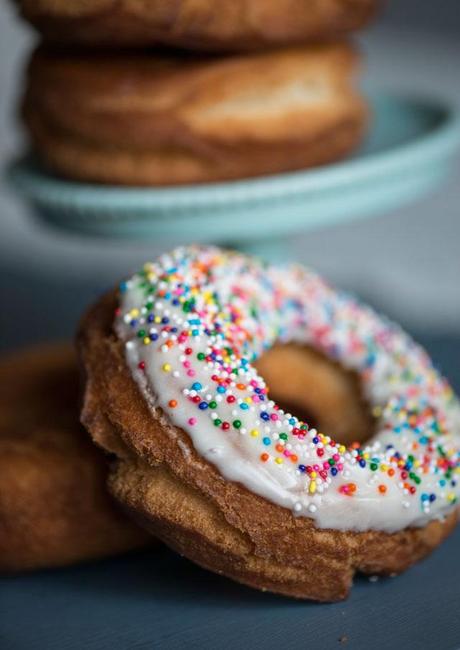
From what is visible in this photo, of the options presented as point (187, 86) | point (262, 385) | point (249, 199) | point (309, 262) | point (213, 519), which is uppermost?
point (187, 86)

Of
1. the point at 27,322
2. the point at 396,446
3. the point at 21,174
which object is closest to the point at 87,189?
the point at 21,174

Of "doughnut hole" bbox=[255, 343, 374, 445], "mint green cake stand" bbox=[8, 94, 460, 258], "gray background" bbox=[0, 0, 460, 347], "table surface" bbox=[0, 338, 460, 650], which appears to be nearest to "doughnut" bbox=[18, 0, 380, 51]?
"mint green cake stand" bbox=[8, 94, 460, 258]

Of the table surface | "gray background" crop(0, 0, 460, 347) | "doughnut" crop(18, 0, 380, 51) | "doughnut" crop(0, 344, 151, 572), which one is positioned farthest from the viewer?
"gray background" crop(0, 0, 460, 347)

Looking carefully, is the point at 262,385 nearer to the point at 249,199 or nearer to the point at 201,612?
the point at 201,612

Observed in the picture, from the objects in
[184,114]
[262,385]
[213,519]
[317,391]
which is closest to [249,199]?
[184,114]

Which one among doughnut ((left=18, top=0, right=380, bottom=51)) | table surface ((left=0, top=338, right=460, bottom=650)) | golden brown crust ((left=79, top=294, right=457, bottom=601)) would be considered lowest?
table surface ((left=0, top=338, right=460, bottom=650))

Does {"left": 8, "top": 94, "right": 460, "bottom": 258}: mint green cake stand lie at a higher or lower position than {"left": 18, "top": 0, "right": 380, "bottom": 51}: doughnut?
lower

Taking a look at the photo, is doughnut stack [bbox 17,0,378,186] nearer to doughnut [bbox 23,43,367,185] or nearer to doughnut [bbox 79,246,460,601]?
doughnut [bbox 23,43,367,185]
